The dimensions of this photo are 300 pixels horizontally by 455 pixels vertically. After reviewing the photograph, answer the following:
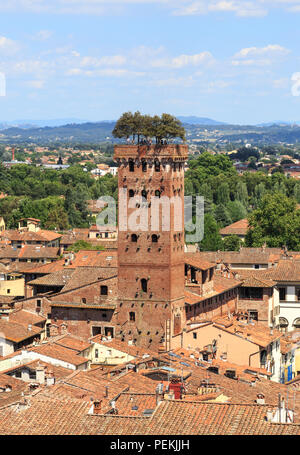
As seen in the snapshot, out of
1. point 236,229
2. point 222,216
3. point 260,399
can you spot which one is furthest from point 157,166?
point 222,216

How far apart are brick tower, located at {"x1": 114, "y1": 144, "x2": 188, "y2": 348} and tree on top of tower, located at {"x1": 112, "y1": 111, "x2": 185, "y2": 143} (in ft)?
2.52

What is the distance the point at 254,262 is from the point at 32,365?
111ft

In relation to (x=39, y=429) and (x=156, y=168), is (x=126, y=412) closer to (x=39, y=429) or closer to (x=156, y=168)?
(x=39, y=429)

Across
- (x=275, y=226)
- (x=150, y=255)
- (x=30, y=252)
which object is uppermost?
(x=150, y=255)

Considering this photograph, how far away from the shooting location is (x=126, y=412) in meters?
29.5

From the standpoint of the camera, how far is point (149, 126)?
51.3m

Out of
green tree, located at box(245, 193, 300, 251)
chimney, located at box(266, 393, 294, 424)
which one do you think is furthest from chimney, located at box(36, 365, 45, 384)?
green tree, located at box(245, 193, 300, 251)

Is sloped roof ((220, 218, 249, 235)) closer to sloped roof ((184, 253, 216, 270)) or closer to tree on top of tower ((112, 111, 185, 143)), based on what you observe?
sloped roof ((184, 253, 216, 270))

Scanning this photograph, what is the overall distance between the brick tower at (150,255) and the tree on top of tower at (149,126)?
767mm

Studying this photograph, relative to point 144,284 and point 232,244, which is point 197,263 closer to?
point 144,284

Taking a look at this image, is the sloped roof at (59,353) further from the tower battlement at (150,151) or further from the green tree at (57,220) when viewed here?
the green tree at (57,220)

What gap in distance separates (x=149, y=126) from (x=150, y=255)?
5.25 m

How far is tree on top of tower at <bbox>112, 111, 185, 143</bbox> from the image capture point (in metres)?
51.1

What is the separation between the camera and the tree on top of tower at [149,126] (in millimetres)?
51125
